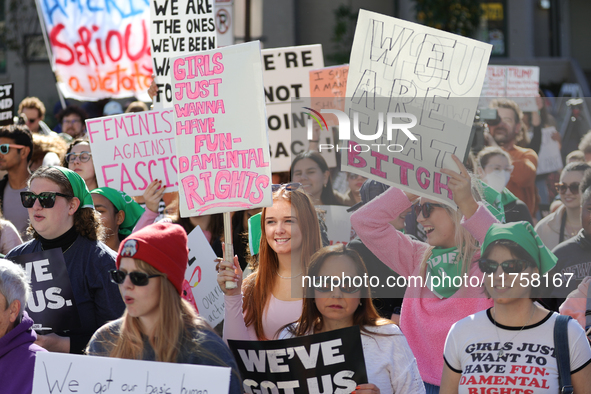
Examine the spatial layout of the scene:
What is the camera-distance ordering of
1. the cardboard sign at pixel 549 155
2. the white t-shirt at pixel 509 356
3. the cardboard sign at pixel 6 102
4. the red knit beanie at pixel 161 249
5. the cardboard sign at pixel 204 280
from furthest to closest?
the cardboard sign at pixel 6 102 → the cardboard sign at pixel 549 155 → the cardboard sign at pixel 204 280 → the white t-shirt at pixel 509 356 → the red knit beanie at pixel 161 249

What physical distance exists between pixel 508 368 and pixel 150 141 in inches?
125

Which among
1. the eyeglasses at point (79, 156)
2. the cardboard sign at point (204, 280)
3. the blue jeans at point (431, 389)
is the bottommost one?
the blue jeans at point (431, 389)

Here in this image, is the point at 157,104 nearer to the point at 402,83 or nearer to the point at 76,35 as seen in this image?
the point at 76,35

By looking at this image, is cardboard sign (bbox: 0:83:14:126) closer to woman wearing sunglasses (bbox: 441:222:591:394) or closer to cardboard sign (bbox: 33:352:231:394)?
cardboard sign (bbox: 33:352:231:394)

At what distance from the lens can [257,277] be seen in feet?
11.3

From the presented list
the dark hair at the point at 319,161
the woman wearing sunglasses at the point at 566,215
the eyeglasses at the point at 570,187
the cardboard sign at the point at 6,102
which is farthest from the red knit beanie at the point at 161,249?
the cardboard sign at the point at 6,102

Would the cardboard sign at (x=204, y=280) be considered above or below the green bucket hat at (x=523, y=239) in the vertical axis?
below

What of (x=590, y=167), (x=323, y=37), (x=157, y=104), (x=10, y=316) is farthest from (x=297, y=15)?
(x=10, y=316)

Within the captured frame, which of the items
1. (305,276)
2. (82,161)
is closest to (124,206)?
(82,161)

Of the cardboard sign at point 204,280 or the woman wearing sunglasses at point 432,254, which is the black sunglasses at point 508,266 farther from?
the cardboard sign at point 204,280

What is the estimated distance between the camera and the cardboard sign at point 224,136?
340 cm

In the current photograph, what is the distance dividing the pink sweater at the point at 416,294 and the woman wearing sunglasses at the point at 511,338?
1.37ft

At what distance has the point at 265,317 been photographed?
10.8ft

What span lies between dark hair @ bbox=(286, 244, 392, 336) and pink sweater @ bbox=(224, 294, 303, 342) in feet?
0.49
